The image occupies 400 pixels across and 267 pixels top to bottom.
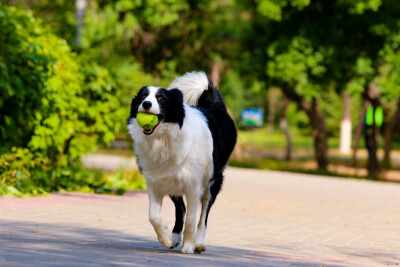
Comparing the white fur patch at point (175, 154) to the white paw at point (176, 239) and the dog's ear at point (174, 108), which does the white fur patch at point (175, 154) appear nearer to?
the dog's ear at point (174, 108)

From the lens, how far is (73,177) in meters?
14.3

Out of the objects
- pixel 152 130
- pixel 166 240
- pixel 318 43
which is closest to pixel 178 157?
pixel 152 130

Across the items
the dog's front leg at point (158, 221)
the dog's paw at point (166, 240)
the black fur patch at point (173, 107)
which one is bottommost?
the dog's paw at point (166, 240)

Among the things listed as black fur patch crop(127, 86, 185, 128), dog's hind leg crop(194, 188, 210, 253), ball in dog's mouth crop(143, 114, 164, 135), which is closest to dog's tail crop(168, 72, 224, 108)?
dog's hind leg crop(194, 188, 210, 253)

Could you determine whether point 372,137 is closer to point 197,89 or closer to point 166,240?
point 197,89

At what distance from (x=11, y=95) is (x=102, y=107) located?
2.78m

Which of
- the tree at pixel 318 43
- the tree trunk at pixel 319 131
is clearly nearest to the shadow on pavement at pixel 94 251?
the tree at pixel 318 43

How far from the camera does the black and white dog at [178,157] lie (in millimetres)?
7422

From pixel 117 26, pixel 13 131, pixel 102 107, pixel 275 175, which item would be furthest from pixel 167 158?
pixel 117 26

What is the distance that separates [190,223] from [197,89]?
172 cm

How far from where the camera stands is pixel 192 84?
8.90 metres

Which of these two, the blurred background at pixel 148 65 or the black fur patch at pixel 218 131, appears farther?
the blurred background at pixel 148 65

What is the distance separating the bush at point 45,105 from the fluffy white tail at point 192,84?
3.49m

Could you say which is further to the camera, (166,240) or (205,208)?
(205,208)
